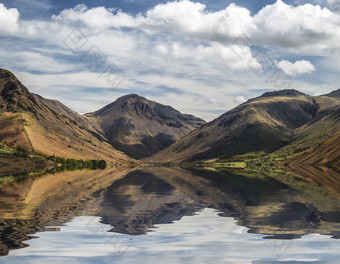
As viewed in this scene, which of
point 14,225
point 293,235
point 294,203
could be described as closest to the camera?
point 293,235

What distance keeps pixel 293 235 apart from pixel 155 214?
1626 centimetres

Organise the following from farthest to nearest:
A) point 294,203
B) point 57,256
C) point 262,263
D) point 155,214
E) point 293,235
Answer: point 294,203
point 155,214
point 293,235
point 57,256
point 262,263

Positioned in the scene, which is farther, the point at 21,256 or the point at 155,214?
the point at 155,214

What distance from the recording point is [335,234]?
1115 inches

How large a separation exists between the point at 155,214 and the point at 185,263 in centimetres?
1896

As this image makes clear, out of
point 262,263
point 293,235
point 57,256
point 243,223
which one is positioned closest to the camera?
point 262,263

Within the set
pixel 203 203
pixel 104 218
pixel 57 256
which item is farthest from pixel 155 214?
pixel 57 256

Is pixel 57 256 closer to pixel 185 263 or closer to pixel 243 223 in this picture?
pixel 185 263

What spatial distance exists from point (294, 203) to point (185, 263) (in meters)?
32.8

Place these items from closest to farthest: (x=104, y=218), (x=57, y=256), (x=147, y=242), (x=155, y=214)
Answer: (x=57, y=256) < (x=147, y=242) < (x=104, y=218) < (x=155, y=214)

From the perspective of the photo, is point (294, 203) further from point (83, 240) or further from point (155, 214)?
point (83, 240)

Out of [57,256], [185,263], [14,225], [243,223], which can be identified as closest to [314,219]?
[243,223]

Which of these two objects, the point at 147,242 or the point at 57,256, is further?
the point at 147,242

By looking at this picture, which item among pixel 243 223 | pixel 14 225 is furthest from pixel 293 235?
pixel 14 225
